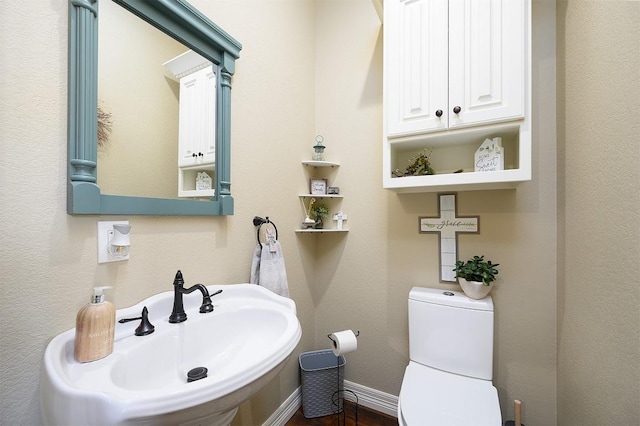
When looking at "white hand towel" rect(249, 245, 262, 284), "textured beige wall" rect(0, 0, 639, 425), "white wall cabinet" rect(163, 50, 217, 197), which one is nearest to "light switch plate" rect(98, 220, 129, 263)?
"textured beige wall" rect(0, 0, 639, 425)

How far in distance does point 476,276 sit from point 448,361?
1.48 feet

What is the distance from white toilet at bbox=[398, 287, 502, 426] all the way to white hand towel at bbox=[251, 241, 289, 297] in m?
0.71

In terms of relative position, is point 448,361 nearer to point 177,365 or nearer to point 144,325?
point 177,365

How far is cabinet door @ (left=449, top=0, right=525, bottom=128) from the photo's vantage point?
116 cm

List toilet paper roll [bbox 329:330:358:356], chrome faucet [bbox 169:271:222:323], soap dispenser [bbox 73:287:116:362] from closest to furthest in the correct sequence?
soap dispenser [bbox 73:287:116:362], chrome faucet [bbox 169:271:222:323], toilet paper roll [bbox 329:330:358:356]

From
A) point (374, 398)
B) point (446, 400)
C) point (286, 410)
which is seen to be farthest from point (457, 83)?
point (286, 410)

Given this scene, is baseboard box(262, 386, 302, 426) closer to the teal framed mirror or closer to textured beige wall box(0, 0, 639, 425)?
textured beige wall box(0, 0, 639, 425)

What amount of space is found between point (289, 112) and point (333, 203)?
655 millimetres

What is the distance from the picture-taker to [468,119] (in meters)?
1.25

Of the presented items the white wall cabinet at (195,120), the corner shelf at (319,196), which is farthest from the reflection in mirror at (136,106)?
the corner shelf at (319,196)

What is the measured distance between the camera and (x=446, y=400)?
113 cm

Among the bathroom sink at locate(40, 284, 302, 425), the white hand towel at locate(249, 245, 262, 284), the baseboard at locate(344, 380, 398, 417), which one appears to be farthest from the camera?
the baseboard at locate(344, 380, 398, 417)

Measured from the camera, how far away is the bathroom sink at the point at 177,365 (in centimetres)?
53

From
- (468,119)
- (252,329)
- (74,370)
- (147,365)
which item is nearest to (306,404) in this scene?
(252,329)
